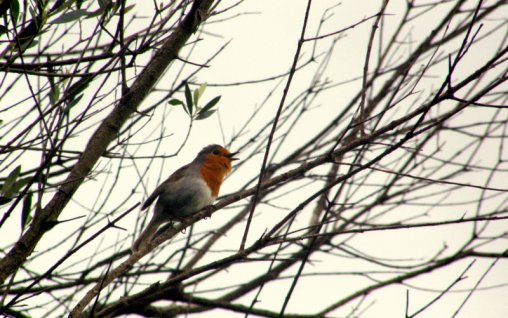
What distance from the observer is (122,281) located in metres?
4.41

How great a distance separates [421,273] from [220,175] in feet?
8.06

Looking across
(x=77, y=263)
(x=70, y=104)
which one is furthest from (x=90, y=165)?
(x=77, y=263)

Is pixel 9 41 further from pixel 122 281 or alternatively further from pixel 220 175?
pixel 220 175

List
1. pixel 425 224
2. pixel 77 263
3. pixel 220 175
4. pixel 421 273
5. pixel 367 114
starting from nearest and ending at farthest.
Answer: pixel 425 224 < pixel 77 263 < pixel 421 273 < pixel 367 114 < pixel 220 175

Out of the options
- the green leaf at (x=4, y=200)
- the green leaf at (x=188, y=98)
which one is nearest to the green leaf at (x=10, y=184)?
the green leaf at (x=4, y=200)

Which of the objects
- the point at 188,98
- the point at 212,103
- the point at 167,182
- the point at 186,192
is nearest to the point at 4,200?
the point at 188,98

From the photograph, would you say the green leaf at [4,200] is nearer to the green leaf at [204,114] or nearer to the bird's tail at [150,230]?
the green leaf at [204,114]

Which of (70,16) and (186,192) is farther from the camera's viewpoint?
(186,192)

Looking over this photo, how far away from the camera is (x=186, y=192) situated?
6180mm

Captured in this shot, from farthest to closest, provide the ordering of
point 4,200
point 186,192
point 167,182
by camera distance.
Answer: point 167,182 < point 186,192 < point 4,200

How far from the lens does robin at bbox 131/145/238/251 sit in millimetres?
6121

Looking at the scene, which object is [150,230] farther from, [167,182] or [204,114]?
[204,114]

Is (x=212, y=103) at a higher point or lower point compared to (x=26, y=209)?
higher

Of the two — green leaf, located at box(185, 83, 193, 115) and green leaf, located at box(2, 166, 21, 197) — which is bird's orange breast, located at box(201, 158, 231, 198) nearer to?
green leaf, located at box(185, 83, 193, 115)
